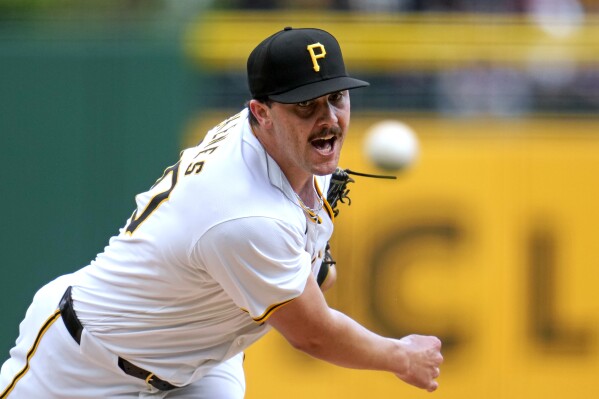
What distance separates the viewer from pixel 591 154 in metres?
6.94

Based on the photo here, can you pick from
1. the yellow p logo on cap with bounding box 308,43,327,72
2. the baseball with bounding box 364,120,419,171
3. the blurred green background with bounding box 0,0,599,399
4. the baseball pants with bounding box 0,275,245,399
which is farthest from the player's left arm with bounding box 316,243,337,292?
the blurred green background with bounding box 0,0,599,399

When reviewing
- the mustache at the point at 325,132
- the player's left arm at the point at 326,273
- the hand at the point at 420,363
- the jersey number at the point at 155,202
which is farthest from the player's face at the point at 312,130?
the player's left arm at the point at 326,273

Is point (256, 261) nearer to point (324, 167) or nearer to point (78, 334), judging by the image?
point (324, 167)

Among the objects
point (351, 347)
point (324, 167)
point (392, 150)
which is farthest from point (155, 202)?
point (392, 150)

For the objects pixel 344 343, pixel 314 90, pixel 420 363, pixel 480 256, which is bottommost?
pixel 480 256

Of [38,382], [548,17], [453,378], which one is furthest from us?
[548,17]

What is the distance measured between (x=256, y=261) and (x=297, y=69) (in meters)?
0.58

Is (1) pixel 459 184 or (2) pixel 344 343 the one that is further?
(1) pixel 459 184

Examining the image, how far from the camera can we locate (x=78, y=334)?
3664 mm

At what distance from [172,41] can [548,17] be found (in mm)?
2593

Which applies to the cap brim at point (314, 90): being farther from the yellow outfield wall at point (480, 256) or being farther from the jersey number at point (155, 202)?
the yellow outfield wall at point (480, 256)

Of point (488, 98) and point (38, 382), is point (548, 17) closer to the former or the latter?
point (488, 98)

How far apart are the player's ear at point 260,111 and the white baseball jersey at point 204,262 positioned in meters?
0.07

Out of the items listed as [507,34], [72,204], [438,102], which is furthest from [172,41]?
[507,34]
